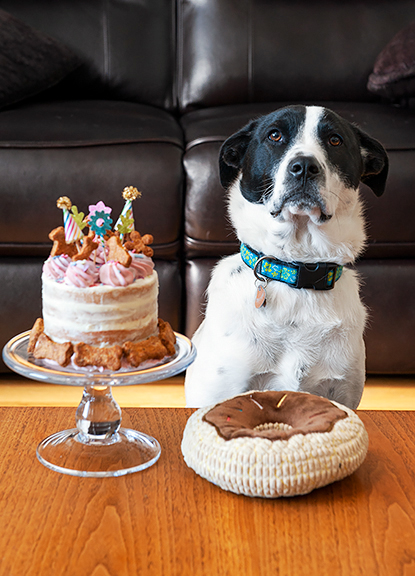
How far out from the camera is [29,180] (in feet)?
5.78

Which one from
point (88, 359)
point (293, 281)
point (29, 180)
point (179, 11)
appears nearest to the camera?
point (88, 359)

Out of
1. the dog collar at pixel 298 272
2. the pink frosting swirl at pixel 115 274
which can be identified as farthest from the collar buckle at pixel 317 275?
the pink frosting swirl at pixel 115 274

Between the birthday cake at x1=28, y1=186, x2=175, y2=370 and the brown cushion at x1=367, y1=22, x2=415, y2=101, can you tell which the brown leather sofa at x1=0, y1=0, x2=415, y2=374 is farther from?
the birthday cake at x1=28, y1=186, x2=175, y2=370

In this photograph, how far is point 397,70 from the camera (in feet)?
6.95

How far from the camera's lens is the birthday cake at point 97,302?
0.85m

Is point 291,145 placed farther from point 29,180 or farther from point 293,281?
point 29,180

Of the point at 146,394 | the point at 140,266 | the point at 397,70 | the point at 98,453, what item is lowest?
the point at 146,394

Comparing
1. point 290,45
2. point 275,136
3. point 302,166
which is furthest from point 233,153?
point 290,45

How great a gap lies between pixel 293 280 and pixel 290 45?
157 cm

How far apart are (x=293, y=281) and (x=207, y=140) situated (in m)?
0.78

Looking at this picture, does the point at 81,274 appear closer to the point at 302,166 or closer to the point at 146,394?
Answer: the point at 302,166

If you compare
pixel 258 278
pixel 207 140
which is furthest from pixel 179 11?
pixel 258 278

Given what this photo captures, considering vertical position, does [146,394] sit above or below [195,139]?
below

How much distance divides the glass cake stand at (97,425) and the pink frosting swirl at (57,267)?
0.12 meters
